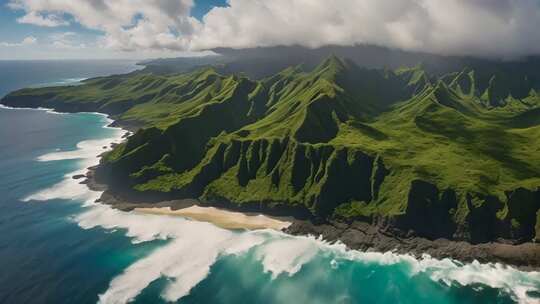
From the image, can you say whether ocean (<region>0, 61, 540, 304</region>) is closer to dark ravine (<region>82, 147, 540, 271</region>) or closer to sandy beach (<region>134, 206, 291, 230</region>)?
Result: dark ravine (<region>82, 147, 540, 271</region>)

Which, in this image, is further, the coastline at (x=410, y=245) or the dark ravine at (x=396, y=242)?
the dark ravine at (x=396, y=242)

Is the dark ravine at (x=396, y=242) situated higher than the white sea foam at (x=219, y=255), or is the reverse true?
the dark ravine at (x=396, y=242)

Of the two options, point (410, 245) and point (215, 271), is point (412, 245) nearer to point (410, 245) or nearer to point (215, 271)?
point (410, 245)

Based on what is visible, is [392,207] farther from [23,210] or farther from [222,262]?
[23,210]

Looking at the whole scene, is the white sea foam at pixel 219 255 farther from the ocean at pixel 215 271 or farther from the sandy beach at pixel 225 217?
the sandy beach at pixel 225 217

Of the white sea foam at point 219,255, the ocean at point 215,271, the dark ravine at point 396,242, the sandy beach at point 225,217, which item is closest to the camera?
the ocean at point 215,271

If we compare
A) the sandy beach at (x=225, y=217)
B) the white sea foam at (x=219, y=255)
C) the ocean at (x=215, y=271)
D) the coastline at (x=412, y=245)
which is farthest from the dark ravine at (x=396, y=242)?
the sandy beach at (x=225, y=217)
